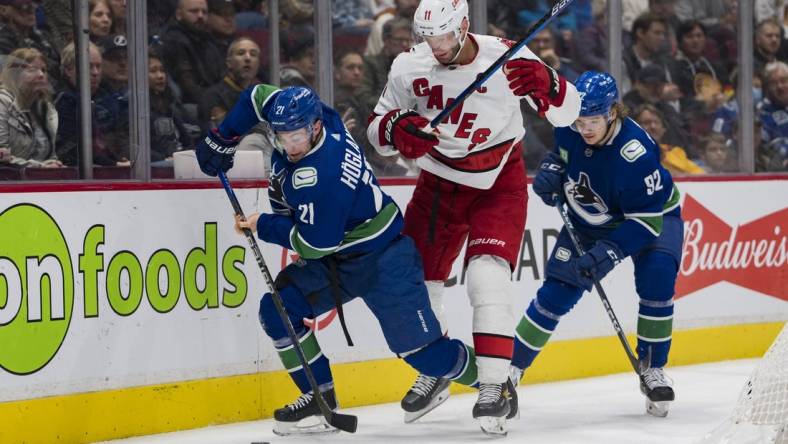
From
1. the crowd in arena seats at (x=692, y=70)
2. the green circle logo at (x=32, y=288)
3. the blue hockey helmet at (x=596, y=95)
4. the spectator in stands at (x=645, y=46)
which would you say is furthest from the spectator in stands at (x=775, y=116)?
the green circle logo at (x=32, y=288)

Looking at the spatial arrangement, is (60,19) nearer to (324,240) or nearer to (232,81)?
(232,81)

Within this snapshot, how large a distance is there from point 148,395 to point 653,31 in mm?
3488

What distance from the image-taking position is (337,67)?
571 centimetres

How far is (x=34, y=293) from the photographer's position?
4312mm

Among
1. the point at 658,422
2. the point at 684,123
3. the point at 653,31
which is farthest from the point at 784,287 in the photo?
the point at 658,422

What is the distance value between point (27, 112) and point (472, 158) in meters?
1.47

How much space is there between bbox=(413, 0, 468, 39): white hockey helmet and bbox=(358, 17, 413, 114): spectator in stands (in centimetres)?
136

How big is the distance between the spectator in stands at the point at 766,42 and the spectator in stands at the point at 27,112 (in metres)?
3.90

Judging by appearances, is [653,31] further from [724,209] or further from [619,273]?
[619,273]

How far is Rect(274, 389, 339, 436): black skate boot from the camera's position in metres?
4.60

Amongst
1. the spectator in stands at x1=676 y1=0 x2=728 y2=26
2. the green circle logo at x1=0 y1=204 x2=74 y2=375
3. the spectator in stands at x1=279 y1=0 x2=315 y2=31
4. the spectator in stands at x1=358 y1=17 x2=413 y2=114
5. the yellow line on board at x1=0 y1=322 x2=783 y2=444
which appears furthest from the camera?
the spectator in stands at x1=676 y1=0 x2=728 y2=26

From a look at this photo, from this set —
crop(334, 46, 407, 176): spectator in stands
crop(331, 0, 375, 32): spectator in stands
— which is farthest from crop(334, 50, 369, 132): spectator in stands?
crop(331, 0, 375, 32): spectator in stands

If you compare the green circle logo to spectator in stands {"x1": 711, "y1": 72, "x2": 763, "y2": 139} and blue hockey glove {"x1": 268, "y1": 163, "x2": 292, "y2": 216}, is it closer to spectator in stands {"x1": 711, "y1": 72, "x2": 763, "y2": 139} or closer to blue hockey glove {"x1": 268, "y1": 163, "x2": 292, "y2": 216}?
blue hockey glove {"x1": 268, "y1": 163, "x2": 292, "y2": 216}

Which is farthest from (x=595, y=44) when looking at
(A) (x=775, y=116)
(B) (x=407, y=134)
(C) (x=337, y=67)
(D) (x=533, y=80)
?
(B) (x=407, y=134)
